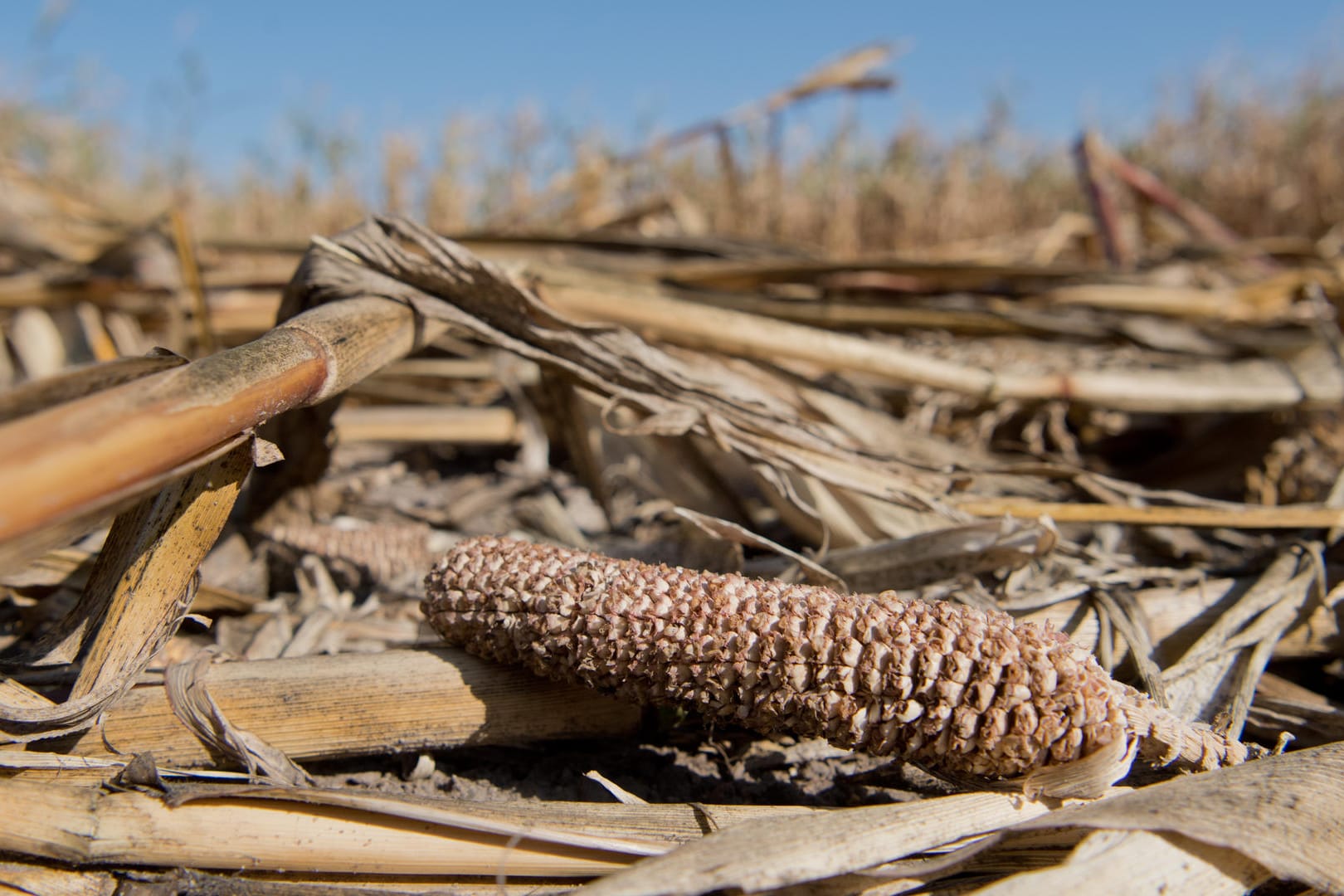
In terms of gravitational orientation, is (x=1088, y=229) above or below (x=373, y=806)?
above

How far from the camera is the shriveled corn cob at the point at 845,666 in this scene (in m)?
0.92

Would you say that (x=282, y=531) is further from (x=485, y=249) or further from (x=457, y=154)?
(x=457, y=154)

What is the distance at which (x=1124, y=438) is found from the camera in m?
2.71

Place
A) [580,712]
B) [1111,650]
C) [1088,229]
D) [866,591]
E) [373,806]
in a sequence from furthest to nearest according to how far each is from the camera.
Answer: [1088,229] < [866,591] < [1111,650] < [580,712] < [373,806]

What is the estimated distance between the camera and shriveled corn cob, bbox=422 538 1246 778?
92 cm

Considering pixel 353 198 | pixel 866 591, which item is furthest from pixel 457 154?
pixel 866 591

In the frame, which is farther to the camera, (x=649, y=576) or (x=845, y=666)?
(x=649, y=576)

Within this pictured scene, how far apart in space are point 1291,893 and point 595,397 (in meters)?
1.46

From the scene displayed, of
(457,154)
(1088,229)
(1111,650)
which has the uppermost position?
(457,154)

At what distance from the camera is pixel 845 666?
3.13 ft

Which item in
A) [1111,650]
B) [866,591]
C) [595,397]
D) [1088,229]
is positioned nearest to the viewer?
[1111,650]

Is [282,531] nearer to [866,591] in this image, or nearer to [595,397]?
[595,397]

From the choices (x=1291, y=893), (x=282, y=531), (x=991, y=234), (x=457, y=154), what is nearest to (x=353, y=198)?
(x=457, y=154)

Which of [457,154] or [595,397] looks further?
[457,154]
